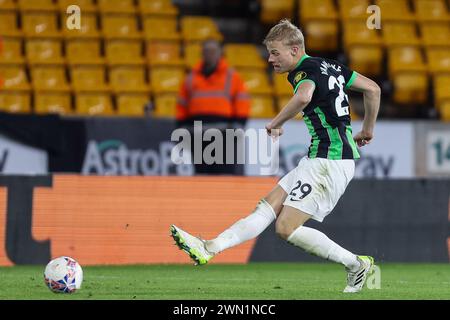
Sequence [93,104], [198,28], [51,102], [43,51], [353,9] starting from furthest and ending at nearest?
[353,9], [198,28], [43,51], [93,104], [51,102]

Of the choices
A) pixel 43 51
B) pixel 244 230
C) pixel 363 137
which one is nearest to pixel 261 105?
pixel 43 51

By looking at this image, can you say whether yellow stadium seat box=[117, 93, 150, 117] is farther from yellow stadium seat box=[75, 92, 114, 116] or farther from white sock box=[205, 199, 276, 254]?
white sock box=[205, 199, 276, 254]

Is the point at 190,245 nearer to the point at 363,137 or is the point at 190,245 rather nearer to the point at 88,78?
the point at 363,137

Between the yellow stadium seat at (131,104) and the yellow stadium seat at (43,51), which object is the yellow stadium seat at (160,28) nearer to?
the yellow stadium seat at (131,104)

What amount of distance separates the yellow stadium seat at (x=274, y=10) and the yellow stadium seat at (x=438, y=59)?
2.05 meters

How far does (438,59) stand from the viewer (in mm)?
16875

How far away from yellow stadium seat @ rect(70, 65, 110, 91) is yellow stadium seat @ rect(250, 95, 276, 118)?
1.86m

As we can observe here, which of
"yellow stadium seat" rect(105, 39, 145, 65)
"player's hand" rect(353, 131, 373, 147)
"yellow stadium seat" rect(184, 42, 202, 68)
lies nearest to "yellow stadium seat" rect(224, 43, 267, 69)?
"yellow stadium seat" rect(184, 42, 202, 68)

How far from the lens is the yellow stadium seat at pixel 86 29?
50.9 ft

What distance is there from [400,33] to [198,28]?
2.97m

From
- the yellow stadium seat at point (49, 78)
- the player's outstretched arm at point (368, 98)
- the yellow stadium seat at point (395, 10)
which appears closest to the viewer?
the player's outstretched arm at point (368, 98)

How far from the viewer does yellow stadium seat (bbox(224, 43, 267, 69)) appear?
16.1 metres

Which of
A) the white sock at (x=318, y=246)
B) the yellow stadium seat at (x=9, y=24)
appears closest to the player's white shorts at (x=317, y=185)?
the white sock at (x=318, y=246)

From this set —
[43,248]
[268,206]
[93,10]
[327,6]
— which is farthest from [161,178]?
[327,6]
